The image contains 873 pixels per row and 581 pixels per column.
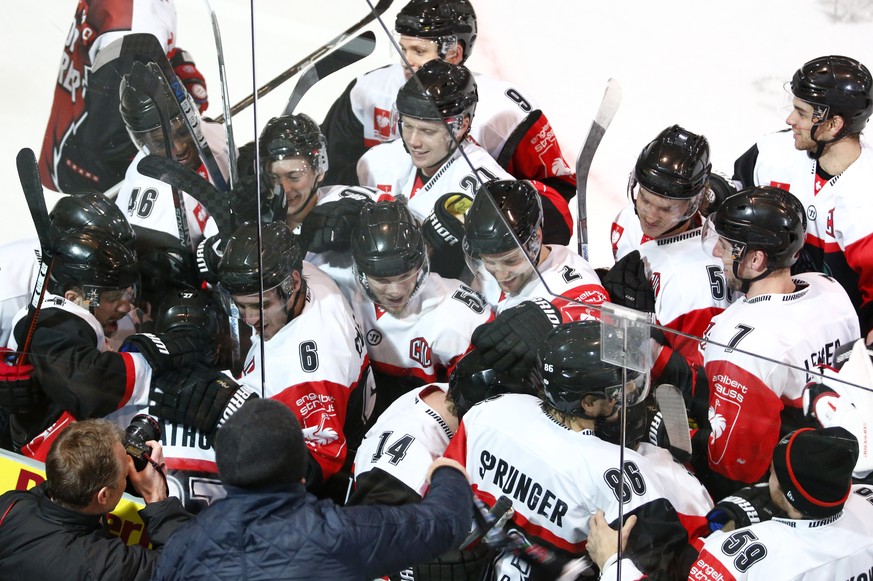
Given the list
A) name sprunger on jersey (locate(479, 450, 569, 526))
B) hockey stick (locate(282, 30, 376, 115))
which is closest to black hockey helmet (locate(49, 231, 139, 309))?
hockey stick (locate(282, 30, 376, 115))

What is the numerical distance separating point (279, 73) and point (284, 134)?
0.59ft

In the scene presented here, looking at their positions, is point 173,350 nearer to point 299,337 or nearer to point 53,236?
point 299,337

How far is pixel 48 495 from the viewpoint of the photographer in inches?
79.7

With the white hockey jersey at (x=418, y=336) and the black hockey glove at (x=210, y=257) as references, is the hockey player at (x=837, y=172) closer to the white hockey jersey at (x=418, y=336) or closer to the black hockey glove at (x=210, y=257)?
the white hockey jersey at (x=418, y=336)

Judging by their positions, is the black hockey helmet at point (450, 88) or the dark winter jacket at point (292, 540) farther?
the black hockey helmet at point (450, 88)

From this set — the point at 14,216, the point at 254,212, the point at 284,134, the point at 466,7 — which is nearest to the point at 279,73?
the point at 284,134

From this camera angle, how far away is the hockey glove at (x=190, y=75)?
2250mm

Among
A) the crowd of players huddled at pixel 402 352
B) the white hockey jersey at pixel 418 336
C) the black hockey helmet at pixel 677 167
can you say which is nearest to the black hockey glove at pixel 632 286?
the black hockey helmet at pixel 677 167

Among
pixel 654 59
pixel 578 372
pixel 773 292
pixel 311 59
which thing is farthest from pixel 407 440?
pixel 654 59

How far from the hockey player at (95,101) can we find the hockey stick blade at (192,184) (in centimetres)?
7

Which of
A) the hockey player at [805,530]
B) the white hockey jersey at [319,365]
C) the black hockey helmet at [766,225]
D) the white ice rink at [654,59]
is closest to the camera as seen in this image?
the hockey player at [805,530]

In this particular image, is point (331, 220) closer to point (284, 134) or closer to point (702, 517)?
point (284, 134)

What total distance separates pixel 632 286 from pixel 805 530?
4.26 ft

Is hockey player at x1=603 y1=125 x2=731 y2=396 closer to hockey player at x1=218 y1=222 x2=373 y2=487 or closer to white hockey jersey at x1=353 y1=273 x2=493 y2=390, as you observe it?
white hockey jersey at x1=353 y1=273 x2=493 y2=390
